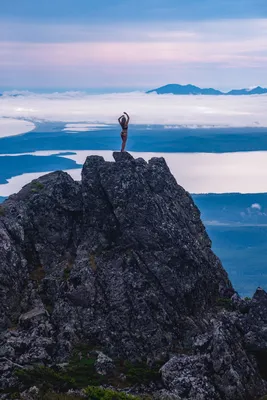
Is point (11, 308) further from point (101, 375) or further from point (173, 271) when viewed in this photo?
point (173, 271)

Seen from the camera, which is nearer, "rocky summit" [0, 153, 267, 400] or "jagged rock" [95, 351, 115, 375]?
"rocky summit" [0, 153, 267, 400]

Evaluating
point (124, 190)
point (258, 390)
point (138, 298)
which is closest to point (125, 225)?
point (124, 190)

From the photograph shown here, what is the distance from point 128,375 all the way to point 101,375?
1386 millimetres

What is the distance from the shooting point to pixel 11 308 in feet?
125

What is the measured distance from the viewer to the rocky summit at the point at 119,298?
34.3 meters

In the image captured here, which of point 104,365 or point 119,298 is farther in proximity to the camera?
point 119,298

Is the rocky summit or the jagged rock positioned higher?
the rocky summit

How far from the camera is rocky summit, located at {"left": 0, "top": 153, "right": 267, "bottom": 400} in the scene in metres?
34.3

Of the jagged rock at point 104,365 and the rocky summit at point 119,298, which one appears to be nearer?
the rocky summit at point 119,298

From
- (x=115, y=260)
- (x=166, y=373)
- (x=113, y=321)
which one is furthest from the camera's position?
(x=115, y=260)

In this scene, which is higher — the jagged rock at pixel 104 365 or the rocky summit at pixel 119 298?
the rocky summit at pixel 119 298

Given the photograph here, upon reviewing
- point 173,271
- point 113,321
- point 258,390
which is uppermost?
point 173,271

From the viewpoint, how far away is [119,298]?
3853 cm

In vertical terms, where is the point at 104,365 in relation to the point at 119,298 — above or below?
below
